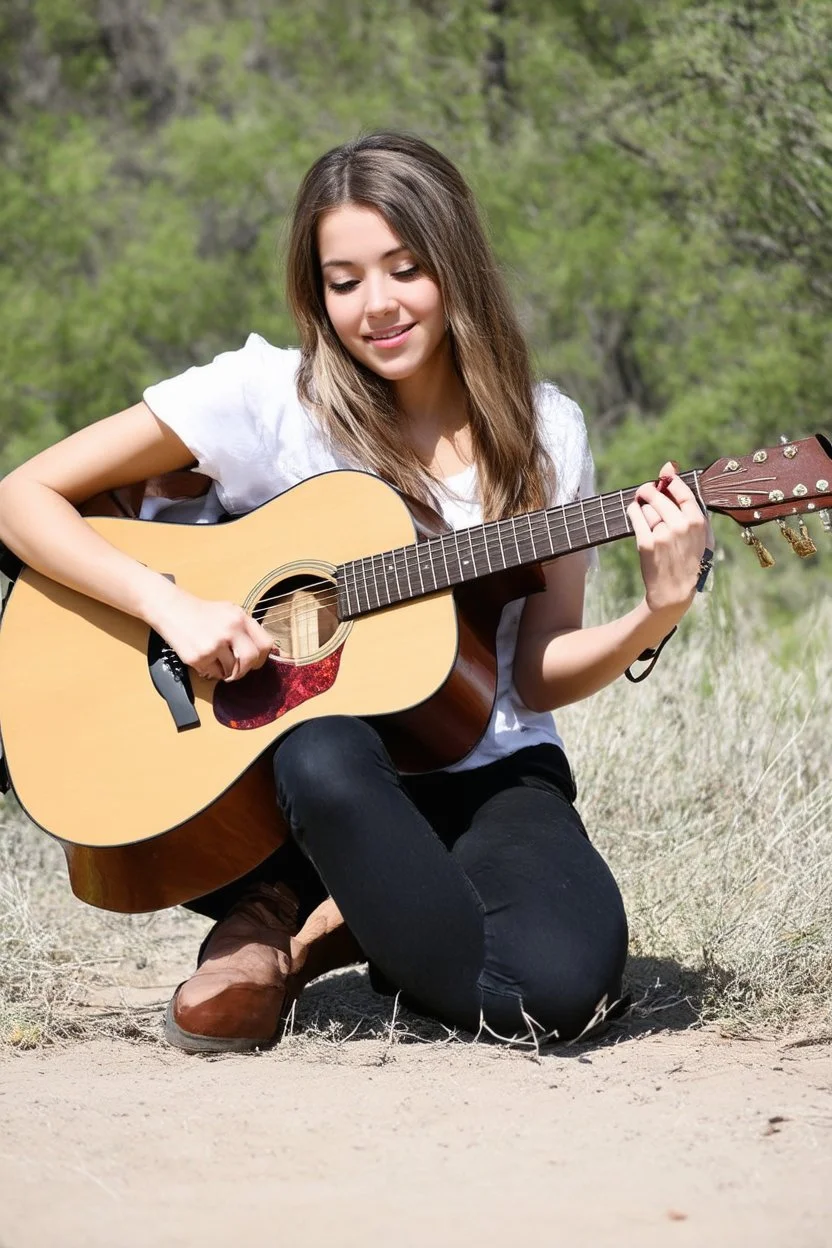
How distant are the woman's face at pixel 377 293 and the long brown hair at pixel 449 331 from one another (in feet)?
0.09

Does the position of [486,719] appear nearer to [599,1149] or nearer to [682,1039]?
[682,1039]

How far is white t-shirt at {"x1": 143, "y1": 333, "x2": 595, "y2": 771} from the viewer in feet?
9.41

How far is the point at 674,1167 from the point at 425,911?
68 cm

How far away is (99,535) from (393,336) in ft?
2.27

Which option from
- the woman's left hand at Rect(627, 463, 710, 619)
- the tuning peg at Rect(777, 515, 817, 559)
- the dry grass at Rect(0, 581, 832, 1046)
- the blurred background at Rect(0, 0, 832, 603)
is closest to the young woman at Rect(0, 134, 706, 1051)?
the woman's left hand at Rect(627, 463, 710, 619)

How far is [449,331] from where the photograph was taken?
9.91ft

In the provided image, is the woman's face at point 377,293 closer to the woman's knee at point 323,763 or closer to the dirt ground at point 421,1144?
the woman's knee at point 323,763

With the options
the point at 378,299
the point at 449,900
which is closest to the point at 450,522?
the point at 378,299

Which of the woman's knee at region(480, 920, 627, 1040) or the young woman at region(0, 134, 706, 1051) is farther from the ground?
the young woman at region(0, 134, 706, 1051)

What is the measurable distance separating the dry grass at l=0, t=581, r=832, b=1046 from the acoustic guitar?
1.30ft

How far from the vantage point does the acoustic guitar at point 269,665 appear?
2.64 metres

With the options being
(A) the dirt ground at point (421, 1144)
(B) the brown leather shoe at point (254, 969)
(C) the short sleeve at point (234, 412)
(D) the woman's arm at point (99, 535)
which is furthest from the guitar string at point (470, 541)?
(A) the dirt ground at point (421, 1144)

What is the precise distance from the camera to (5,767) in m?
2.88

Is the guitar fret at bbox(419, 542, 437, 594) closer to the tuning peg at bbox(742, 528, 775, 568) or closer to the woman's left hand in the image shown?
the woman's left hand
